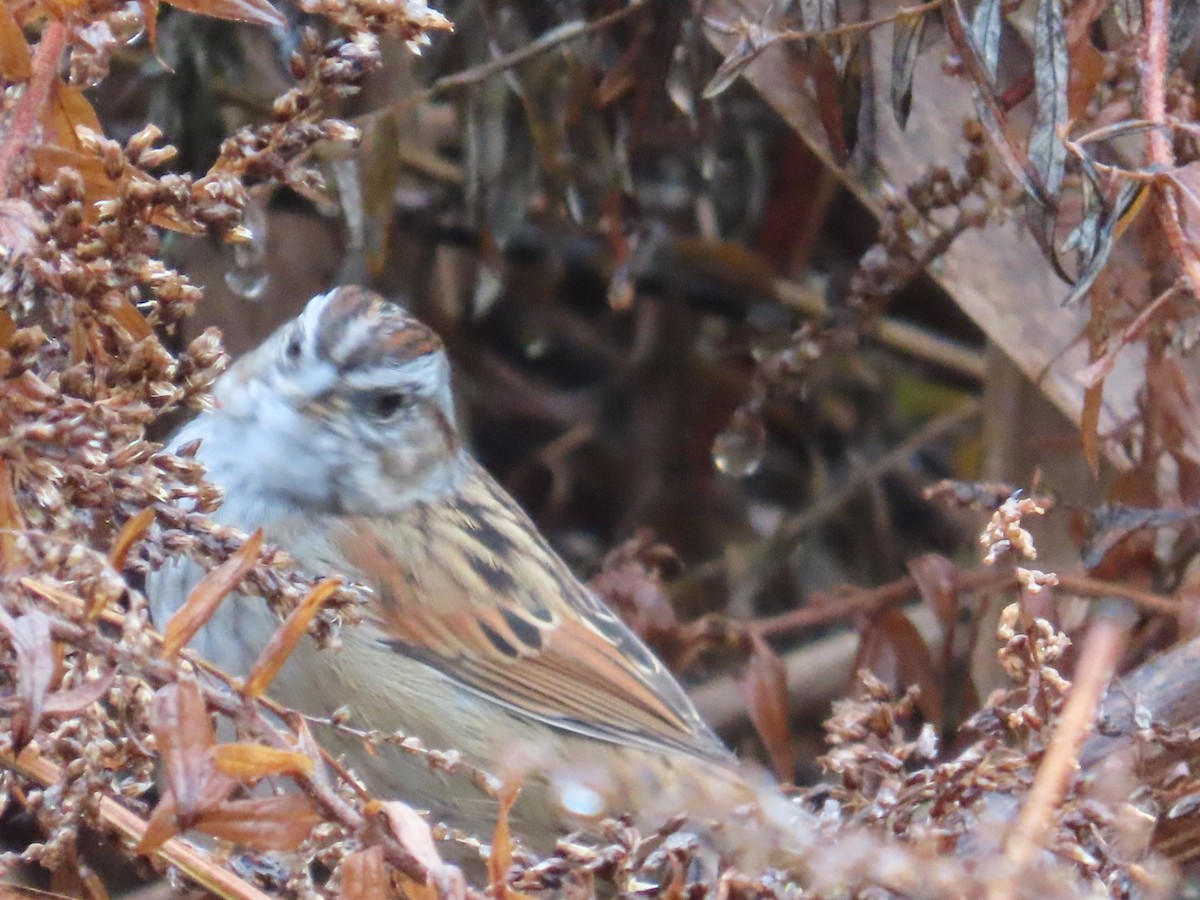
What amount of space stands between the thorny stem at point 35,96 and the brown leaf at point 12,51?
1 centimetres

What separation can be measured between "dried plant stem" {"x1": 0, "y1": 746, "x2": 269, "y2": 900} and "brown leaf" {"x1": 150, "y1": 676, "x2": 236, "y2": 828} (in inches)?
5.7

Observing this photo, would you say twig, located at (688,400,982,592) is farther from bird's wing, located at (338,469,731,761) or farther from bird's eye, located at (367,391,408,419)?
bird's eye, located at (367,391,408,419)

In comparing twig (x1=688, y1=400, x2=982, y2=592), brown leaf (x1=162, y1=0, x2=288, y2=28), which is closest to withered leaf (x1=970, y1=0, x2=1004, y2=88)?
brown leaf (x1=162, y1=0, x2=288, y2=28)

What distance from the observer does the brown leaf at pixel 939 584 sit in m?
1.86

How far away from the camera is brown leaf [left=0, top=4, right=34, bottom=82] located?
3.50 feet

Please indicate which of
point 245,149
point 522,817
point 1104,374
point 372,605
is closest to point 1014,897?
point 1104,374

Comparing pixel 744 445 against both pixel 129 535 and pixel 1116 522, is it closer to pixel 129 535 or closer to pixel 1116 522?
pixel 1116 522

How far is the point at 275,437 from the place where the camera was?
196cm

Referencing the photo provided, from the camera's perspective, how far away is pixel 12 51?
1.08 m

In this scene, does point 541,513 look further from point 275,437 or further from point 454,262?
point 275,437

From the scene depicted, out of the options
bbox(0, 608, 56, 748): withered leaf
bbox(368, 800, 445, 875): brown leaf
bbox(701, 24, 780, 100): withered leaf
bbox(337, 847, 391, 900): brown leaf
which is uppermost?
bbox(701, 24, 780, 100): withered leaf

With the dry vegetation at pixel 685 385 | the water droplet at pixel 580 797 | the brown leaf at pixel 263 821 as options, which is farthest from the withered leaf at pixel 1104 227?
the brown leaf at pixel 263 821

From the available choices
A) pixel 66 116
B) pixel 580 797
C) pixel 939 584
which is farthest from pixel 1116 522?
pixel 66 116

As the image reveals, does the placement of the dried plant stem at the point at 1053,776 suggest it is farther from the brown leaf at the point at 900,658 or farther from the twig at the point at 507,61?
the twig at the point at 507,61
